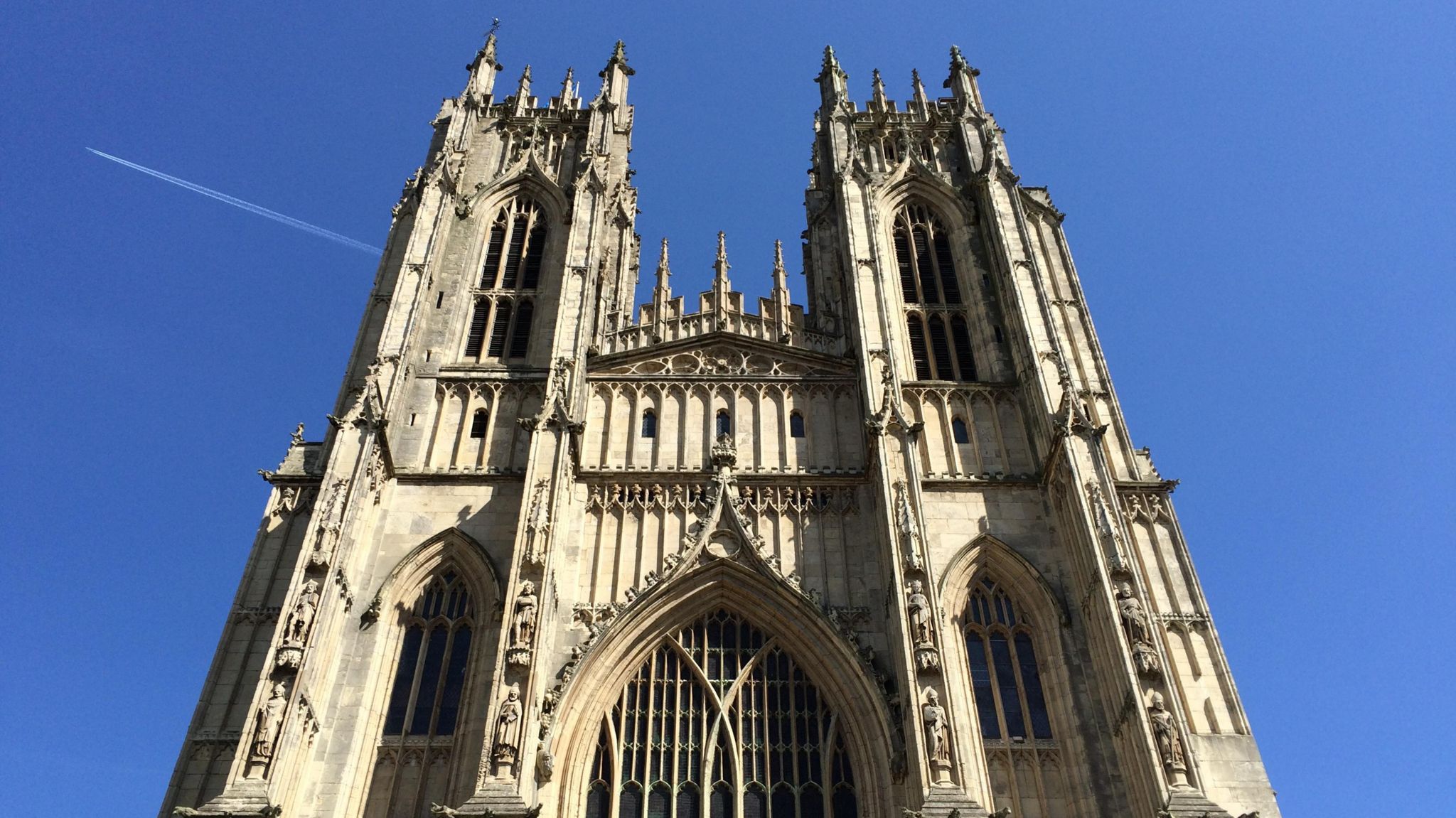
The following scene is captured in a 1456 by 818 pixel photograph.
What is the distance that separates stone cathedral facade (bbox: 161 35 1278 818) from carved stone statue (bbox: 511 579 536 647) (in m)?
0.04

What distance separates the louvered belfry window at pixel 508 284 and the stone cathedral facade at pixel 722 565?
107mm

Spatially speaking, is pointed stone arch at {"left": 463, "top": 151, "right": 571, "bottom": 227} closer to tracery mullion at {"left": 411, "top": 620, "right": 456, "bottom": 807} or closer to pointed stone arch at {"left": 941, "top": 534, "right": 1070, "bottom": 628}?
tracery mullion at {"left": 411, "top": 620, "right": 456, "bottom": 807}

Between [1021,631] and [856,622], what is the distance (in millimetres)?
2983

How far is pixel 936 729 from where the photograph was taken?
16312 mm

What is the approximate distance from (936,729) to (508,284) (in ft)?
52.3

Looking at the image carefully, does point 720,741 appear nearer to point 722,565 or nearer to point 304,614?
point 722,565

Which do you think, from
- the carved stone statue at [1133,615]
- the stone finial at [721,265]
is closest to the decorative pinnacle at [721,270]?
the stone finial at [721,265]

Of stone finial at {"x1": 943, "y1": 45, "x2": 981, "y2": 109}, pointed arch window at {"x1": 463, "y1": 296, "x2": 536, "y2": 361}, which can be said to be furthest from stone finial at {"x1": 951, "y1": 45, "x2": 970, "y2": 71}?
pointed arch window at {"x1": 463, "y1": 296, "x2": 536, "y2": 361}

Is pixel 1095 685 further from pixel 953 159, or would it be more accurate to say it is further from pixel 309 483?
pixel 953 159

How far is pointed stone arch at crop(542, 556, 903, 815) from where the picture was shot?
1783 cm

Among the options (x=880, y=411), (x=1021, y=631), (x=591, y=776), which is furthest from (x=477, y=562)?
(x=1021, y=631)

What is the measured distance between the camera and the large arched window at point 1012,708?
696 inches

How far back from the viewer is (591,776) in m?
18.1

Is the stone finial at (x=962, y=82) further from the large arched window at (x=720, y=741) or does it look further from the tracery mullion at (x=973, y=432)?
the large arched window at (x=720, y=741)
